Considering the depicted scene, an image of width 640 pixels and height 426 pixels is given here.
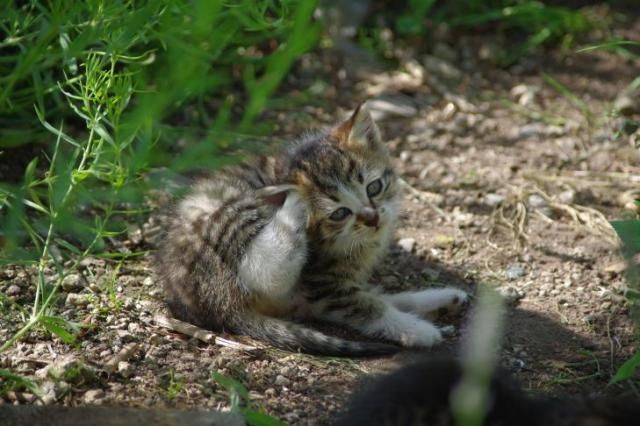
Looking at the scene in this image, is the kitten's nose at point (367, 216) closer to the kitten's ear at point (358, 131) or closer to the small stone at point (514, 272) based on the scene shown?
the kitten's ear at point (358, 131)

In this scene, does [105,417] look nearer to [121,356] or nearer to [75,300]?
[121,356]

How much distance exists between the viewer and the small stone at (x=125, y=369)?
318 cm

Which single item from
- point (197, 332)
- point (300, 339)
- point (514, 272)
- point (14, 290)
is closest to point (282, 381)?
point (300, 339)

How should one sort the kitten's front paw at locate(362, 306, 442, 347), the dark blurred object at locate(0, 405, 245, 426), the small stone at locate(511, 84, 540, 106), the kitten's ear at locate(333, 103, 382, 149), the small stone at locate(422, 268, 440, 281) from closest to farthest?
the dark blurred object at locate(0, 405, 245, 426)
the kitten's front paw at locate(362, 306, 442, 347)
the kitten's ear at locate(333, 103, 382, 149)
the small stone at locate(422, 268, 440, 281)
the small stone at locate(511, 84, 540, 106)

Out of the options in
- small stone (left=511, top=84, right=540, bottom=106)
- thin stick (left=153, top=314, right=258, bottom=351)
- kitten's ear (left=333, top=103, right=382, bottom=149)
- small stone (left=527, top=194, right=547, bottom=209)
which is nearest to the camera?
thin stick (left=153, top=314, right=258, bottom=351)

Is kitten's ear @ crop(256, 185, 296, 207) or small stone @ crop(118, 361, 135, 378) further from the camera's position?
kitten's ear @ crop(256, 185, 296, 207)

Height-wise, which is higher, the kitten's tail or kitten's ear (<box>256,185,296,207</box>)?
kitten's ear (<box>256,185,296,207</box>)

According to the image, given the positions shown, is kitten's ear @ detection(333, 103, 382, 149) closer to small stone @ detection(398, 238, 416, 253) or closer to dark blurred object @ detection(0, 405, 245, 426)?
small stone @ detection(398, 238, 416, 253)

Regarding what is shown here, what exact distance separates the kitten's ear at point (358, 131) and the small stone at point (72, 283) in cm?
133

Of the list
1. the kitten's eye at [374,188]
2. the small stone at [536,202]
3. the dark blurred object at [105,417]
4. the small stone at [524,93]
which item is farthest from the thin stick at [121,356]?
the small stone at [524,93]

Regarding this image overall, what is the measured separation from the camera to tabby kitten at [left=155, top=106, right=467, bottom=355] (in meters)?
3.59

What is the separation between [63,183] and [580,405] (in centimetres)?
176

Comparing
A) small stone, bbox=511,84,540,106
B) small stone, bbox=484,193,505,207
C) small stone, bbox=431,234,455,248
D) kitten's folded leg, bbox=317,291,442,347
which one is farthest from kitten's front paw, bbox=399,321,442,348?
small stone, bbox=511,84,540,106

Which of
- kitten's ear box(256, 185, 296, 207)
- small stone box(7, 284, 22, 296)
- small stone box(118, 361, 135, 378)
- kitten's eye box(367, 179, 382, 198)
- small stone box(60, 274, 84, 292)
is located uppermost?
kitten's ear box(256, 185, 296, 207)
